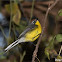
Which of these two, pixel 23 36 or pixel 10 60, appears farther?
pixel 10 60

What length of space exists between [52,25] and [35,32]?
2.32 ft

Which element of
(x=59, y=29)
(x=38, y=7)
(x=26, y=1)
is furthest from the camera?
(x=26, y=1)

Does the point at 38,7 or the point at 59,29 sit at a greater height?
the point at 38,7

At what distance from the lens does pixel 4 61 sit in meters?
1.30

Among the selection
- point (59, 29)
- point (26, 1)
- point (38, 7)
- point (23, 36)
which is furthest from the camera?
point (26, 1)

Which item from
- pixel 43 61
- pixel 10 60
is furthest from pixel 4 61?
pixel 43 61

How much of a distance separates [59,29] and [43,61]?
445 millimetres

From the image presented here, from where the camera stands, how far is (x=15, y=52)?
Answer: 1.30m

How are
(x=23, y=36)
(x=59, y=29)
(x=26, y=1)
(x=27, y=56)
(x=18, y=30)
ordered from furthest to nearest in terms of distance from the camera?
1. (x=26, y=1)
2. (x=59, y=29)
3. (x=18, y=30)
4. (x=27, y=56)
5. (x=23, y=36)

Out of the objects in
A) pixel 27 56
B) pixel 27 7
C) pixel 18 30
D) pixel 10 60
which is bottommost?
pixel 10 60

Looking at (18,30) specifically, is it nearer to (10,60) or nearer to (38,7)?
(10,60)

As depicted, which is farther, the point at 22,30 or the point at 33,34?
the point at 22,30

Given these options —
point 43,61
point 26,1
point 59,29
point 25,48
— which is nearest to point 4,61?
point 25,48

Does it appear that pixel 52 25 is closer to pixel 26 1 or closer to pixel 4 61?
pixel 26 1
